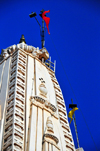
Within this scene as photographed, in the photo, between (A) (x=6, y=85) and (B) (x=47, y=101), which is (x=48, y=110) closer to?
(B) (x=47, y=101)

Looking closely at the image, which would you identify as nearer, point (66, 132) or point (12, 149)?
point (12, 149)

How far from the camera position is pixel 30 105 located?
89.6ft

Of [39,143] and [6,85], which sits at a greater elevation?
[6,85]

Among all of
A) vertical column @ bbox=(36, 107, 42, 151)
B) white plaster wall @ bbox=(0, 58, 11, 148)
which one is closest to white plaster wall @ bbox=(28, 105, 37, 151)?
vertical column @ bbox=(36, 107, 42, 151)

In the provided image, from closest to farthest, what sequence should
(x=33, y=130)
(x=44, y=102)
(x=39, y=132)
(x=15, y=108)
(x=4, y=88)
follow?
(x=33, y=130)
(x=39, y=132)
(x=15, y=108)
(x=44, y=102)
(x=4, y=88)

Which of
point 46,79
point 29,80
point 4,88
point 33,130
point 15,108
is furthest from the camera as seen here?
point 46,79

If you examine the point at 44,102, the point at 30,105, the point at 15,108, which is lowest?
the point at 15,108

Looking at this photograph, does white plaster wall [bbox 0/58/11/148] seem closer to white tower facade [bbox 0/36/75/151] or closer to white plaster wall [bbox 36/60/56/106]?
white tower facade [bbox 0/36/75/151]

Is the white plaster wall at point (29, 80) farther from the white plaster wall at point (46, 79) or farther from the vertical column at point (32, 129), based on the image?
the white plaster wall at point (46, 79)

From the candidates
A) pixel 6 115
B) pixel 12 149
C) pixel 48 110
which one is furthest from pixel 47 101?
pixel 12 149

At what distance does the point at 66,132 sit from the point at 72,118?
15.2 ft

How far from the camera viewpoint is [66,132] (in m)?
28.9

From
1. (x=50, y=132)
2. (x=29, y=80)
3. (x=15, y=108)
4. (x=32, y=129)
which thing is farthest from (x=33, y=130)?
(x=29, y=80)

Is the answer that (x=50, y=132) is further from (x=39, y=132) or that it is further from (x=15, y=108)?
(x=15, y=108)
